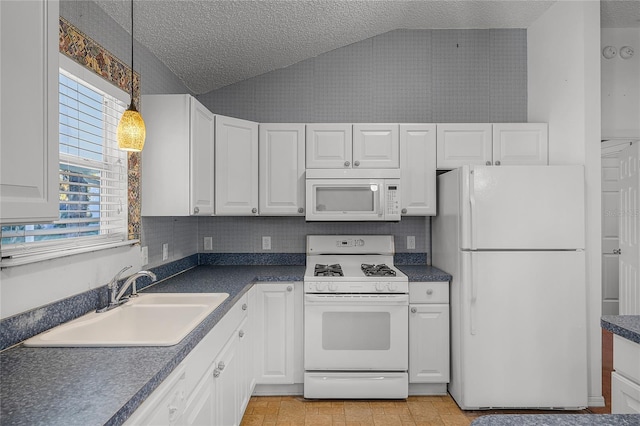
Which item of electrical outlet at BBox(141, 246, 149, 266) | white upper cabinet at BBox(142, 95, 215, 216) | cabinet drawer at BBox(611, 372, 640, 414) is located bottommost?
cabinet drawer at BBox(611, 372, 640, 414)

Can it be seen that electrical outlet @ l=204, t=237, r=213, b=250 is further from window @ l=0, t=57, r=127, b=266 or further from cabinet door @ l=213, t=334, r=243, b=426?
cabinet door @ l=213, t=334, r=243, b=426

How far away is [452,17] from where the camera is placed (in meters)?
3.20

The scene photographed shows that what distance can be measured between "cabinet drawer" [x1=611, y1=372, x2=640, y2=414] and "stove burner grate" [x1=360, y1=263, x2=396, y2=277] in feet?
4.90

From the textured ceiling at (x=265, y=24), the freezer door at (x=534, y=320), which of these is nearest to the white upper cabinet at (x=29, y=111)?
the textured ceiling at (x=265, y=24)

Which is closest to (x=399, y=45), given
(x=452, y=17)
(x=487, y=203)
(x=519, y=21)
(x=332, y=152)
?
(x=452, y=17)

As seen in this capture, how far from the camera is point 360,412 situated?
2.58 meters

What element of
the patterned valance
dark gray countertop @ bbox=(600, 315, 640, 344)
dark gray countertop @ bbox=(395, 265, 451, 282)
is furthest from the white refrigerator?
the patterned valance

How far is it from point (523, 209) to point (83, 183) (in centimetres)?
252

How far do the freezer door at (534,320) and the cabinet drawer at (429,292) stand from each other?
241mm

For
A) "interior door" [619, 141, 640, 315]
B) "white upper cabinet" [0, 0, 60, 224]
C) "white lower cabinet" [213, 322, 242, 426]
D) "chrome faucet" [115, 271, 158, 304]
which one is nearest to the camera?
"white upper cabinet" [0, 0, 60, 224]

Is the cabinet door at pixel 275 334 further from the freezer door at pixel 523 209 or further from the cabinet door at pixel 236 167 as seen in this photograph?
the freezer door at pixel 523 209

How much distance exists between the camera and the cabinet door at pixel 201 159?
93.7 inches

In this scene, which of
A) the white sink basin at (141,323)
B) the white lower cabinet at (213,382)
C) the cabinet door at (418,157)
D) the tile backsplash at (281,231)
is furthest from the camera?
the tile backsplash at (281,231)

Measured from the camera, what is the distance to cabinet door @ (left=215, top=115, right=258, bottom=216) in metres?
2.78
